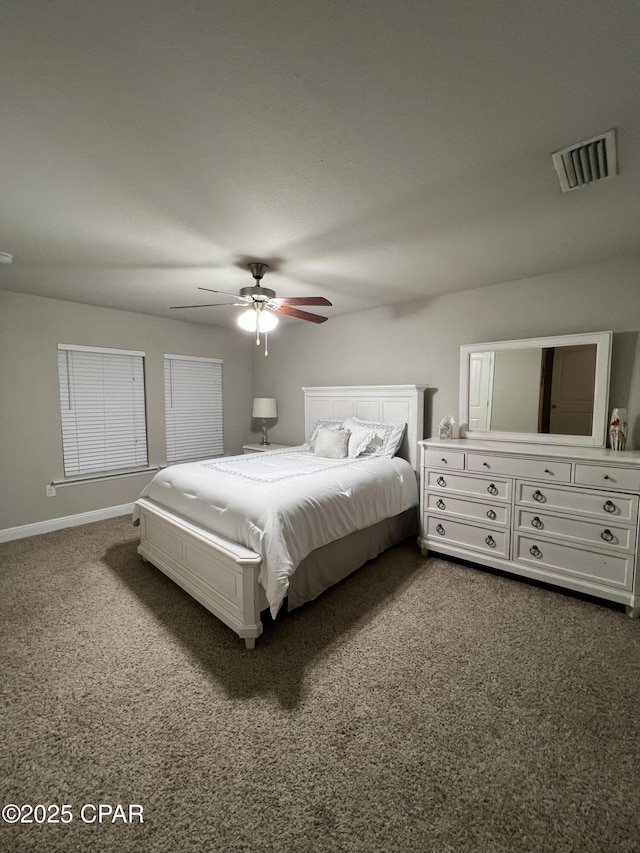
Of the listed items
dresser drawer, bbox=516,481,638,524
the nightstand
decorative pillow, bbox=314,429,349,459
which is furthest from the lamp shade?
dresser drawer, bbox=516,481,638,524

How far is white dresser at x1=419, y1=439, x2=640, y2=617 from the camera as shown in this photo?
2.30 meters

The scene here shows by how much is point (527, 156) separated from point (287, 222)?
1195 mm

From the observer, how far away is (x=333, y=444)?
145 inches

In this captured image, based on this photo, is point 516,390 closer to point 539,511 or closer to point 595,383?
point 595,383

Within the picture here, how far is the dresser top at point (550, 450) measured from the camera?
231 cm

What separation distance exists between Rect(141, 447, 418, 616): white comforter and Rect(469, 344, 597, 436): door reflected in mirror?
3.12ft

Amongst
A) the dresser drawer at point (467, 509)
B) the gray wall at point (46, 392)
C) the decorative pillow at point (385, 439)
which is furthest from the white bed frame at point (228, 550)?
the gray wall at point (46, 392)

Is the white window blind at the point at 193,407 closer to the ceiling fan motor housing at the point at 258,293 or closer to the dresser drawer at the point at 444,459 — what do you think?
the ceiling fan motor housing at the point at 258,293

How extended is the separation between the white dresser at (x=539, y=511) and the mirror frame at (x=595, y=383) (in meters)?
0.14

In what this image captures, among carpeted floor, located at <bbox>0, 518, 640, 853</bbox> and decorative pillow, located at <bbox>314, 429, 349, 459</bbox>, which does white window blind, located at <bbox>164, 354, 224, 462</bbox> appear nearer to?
decorative pillow, located at <bbox>314, 429, 349, 459</bbox>

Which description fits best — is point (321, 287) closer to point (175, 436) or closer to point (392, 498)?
point (392, 498)

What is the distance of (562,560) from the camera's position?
2.50 meters

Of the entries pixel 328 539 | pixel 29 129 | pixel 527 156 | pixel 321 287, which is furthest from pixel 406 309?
pixel 29 129

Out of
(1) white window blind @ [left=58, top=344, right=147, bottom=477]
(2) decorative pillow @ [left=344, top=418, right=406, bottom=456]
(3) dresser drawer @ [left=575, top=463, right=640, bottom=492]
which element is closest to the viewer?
(3) dresser drawer @ [left=575, top=463, right=640, bottom=492]
